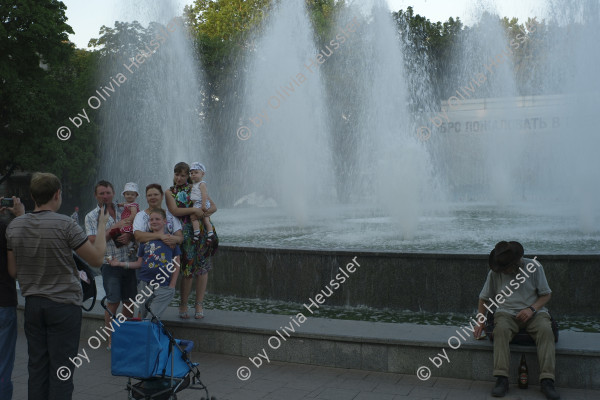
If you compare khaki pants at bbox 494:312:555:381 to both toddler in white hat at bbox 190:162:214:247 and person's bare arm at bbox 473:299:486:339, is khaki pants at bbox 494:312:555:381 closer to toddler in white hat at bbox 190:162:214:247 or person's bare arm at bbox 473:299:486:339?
person's bare arm at bbox 473:299:486:339

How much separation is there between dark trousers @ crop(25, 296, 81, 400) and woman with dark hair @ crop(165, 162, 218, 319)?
2166 millimetres

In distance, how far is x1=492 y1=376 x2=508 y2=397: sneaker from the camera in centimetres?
467

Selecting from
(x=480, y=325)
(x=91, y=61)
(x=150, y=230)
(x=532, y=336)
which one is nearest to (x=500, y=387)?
(x=532, y=336)

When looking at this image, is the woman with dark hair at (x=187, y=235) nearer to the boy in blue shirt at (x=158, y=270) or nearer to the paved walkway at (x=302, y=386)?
the boy in blue shirt at (x=158, y=270)

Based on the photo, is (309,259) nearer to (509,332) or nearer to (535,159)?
(509,332)

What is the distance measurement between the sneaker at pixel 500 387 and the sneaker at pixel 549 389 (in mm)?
266

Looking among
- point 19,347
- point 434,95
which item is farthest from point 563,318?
point 434,95

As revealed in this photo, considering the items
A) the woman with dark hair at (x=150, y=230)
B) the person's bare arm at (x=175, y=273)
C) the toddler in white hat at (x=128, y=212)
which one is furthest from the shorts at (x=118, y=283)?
the person's bare arm at (x=175, y=273)

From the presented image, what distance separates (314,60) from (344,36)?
31.8 feet

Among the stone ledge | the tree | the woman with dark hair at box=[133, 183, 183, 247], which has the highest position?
the tree

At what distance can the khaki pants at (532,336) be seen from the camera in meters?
4.69

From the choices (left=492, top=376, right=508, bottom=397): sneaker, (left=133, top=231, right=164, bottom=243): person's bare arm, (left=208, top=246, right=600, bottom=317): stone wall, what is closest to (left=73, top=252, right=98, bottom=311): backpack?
(left=133, top=231, right=164, bottom=243): person's bare arm

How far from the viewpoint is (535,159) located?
3094cm

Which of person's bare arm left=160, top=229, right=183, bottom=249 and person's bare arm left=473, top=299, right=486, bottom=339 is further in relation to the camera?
person's bare arm left=160, top=229, right=183, bottom=249
